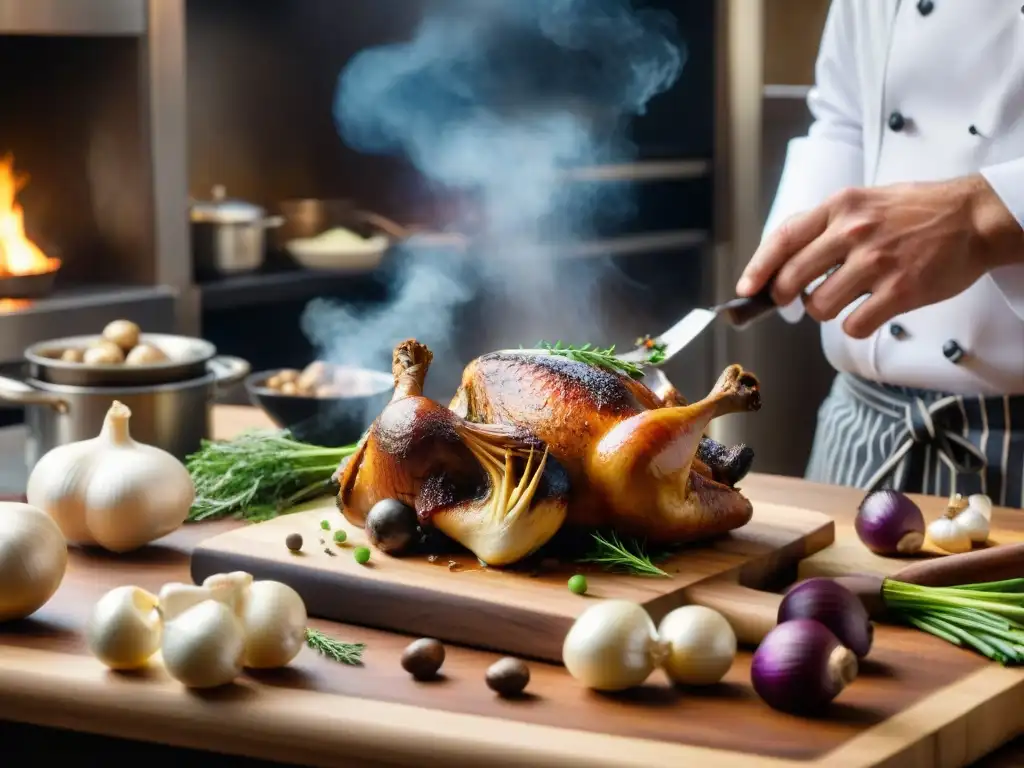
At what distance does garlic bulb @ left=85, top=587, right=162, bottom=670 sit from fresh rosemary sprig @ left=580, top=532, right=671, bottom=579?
0.40 m

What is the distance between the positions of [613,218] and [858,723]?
8.92 ft

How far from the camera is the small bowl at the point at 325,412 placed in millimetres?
1802

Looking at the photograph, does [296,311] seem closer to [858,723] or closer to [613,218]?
[613,218]

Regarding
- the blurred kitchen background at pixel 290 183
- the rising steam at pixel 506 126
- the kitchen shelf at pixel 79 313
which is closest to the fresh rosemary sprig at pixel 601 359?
the blurred kitchen background at pixel 290 183

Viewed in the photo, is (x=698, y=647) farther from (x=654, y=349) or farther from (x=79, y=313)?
(x=79, y=313)

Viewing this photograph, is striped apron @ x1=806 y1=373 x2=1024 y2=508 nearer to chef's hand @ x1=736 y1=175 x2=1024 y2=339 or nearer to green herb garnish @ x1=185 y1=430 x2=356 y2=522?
chef's hand @ x1=736 y1=175 x2=1024 y2=339

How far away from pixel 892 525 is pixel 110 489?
79 centimetres

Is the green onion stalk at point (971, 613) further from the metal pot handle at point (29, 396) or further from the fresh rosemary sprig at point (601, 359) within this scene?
the metal pot handle at point (29, 396)

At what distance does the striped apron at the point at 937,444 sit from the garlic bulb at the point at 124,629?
3.84 ft

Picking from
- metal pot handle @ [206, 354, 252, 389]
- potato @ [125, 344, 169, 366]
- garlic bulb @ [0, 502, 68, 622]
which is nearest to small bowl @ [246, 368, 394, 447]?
metal pot handle @ [206, 354, 252, 389]

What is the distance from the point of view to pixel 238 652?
1127 millimetres

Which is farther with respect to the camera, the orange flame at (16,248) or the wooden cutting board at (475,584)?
the orange flame at (16,248)

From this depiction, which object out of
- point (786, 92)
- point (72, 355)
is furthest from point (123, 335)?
point (786, 92)

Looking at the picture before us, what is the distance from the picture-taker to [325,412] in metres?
1.83
